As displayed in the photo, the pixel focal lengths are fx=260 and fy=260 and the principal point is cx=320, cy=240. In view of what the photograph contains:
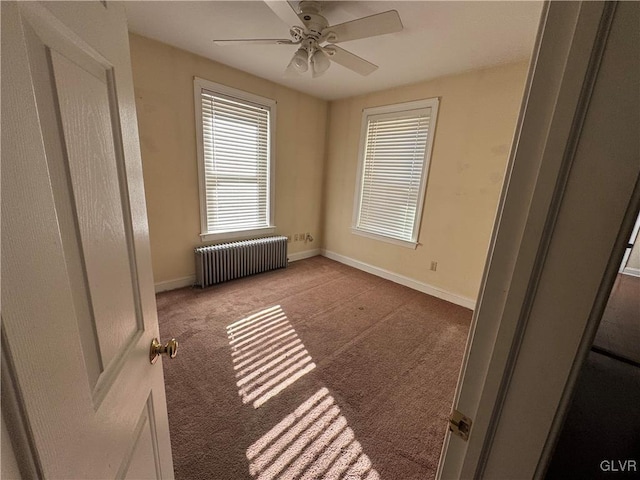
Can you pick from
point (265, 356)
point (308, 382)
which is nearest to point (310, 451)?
point (308, 382)

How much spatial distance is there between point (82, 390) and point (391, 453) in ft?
5.04

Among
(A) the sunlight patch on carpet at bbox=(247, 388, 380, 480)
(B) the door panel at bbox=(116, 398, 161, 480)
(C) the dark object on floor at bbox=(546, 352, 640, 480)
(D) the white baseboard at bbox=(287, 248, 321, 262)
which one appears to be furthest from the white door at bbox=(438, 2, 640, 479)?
(D) the white baseboard at bbox=(287, 248, 321, 262)

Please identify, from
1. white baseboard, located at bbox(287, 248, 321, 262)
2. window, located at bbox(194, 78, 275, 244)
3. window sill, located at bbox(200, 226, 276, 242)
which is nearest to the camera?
window, located at bbox(194, 78, 275, 244)

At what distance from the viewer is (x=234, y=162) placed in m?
3.27

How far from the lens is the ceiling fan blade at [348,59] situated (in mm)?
1938

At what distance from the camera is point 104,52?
553mm

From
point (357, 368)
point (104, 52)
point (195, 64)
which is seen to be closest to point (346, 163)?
point (195, 64)

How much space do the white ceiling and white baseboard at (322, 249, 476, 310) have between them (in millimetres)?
2428

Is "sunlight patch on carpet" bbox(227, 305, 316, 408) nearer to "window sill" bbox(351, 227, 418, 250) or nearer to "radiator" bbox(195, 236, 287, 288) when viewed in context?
"radiator" bbox(195, 236, 287, 288)

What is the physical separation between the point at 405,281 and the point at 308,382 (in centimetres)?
222

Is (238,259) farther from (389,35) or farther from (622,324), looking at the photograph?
(622,324)

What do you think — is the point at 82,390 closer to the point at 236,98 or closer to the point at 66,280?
the point at 66,280

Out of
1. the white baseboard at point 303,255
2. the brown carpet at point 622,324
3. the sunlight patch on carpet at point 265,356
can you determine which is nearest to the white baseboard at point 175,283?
the sunlight patch on carpet at point 265,356

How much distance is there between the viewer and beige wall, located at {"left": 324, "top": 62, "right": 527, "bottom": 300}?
2605 millimetres
